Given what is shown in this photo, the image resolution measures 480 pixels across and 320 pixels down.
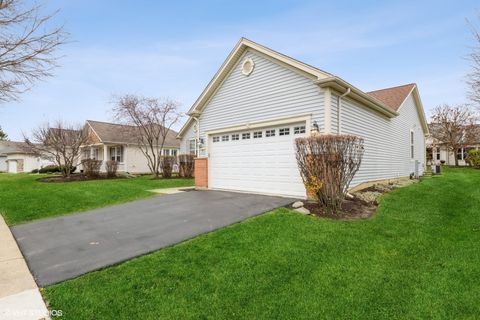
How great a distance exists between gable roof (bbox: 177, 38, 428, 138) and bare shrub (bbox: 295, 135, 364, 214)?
226 centimetres

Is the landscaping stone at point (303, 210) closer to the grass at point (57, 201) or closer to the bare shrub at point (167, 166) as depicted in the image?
the grass at point (57, 201)

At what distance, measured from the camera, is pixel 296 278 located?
375cm

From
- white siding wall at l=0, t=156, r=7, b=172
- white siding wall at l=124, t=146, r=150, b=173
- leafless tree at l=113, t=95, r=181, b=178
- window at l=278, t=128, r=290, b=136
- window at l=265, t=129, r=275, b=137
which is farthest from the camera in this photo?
white siding wall at l=0, t=156, r=7, b=172

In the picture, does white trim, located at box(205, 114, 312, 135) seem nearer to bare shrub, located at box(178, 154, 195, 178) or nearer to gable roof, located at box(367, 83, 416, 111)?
gable roof, located at box(367, 83, 416, 111)

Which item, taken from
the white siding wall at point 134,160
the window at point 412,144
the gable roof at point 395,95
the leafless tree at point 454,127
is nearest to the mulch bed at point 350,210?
the gable roof at point 395,95

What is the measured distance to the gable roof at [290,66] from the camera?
333 inches

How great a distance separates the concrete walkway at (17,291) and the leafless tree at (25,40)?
4757mm

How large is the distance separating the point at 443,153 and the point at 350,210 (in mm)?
37990

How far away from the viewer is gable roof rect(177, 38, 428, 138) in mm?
8453

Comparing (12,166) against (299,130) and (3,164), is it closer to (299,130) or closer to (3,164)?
(3,164)

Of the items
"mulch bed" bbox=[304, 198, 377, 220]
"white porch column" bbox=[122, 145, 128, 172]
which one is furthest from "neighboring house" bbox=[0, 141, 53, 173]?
"mulch bed" bbox=[304, 198, 377, 220]

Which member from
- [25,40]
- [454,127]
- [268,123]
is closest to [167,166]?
[268,123]

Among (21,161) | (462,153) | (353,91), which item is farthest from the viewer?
(21,161)

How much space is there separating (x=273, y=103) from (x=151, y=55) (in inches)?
354
